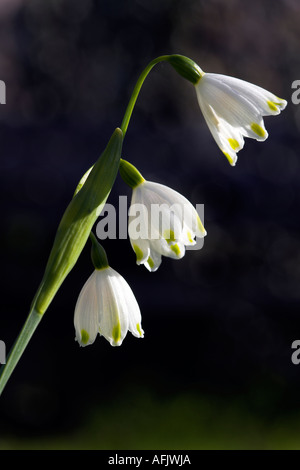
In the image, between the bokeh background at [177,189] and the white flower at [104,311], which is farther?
the bokeh background at [177,189]

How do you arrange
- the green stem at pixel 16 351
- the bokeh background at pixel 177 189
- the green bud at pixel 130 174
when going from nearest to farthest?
the green stem at pixel 16 351
the green bud at pixel 130 174
the bokeh background at pixel 177 189

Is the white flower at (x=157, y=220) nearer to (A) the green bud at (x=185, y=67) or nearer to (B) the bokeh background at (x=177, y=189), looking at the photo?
(A) the green bud at (x=185, y=67)

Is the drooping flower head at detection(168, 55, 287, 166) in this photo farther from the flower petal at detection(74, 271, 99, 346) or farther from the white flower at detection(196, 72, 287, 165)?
the flower petal at detection(74, 271, 99, 346)

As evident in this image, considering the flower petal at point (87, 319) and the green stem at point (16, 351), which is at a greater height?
the flower petal at point (87, 319)

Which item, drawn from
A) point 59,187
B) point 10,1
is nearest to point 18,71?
point 10,1

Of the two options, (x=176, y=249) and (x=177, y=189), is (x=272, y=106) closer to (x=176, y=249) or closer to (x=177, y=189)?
(x=176, y=249)

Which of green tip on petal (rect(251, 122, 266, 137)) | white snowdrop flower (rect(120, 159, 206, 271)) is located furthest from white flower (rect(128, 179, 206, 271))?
green tip on petal (rect(251, 122, 266, 137))

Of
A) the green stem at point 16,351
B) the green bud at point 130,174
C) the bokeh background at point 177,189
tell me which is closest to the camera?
the green stem at point 16,351

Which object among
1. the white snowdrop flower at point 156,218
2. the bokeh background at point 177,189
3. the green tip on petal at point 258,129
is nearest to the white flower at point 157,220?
the white snowdrop flower at point 156,218
